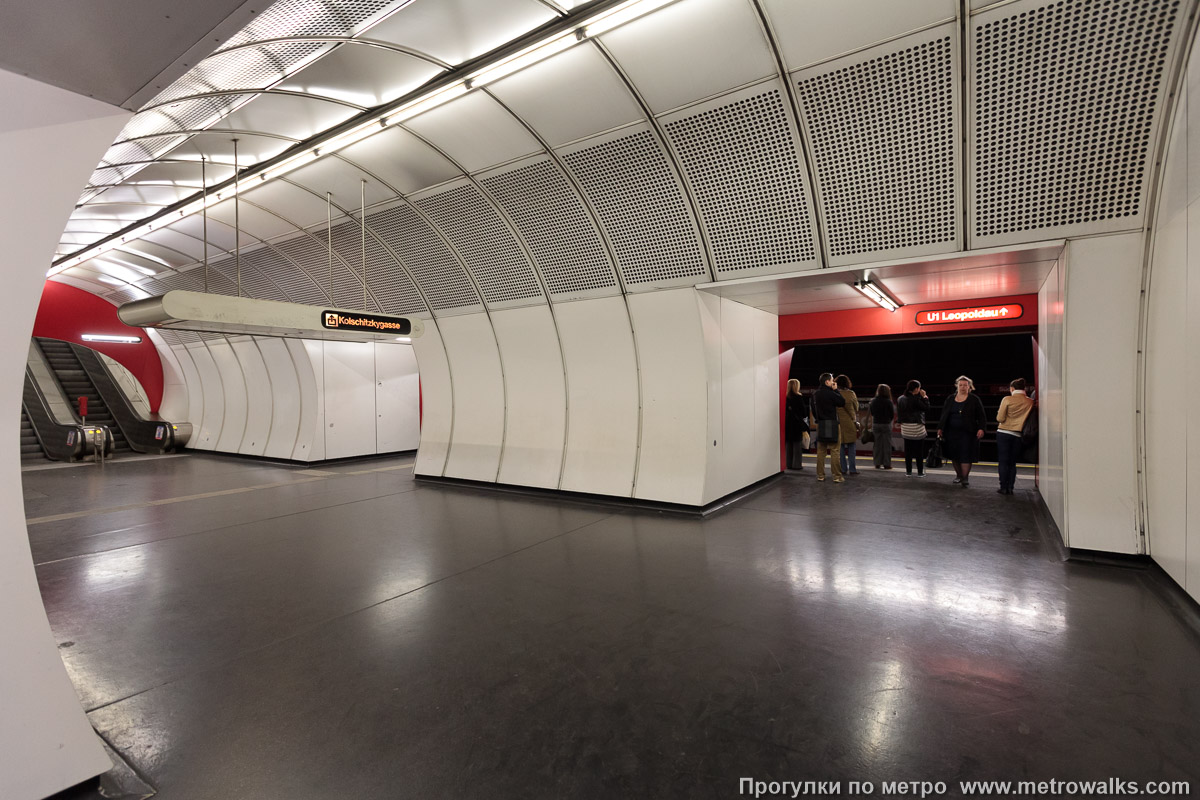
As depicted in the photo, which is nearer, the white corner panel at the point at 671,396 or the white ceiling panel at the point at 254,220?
the white corner panel at the point at 671,396

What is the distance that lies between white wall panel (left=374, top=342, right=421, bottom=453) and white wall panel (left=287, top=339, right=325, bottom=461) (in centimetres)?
168

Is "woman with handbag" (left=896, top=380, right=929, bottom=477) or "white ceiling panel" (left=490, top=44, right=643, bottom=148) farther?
"woman with handbag" (left=896, top=380, right=929, bottom=477)

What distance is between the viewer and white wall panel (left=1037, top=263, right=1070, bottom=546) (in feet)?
19.6

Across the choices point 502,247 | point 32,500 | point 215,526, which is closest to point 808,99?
point 502,247

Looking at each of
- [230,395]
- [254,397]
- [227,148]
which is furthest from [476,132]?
[230,395]

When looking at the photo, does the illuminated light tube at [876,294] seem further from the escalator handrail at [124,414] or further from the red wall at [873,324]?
the escalator handrail at [124,414]

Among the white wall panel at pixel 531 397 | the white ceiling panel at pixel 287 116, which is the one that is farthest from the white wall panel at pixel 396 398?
the white ceiling panel at pixel 287 116

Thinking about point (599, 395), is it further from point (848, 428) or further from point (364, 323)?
point (848, 428)

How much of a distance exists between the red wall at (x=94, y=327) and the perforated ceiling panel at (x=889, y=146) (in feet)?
72.1

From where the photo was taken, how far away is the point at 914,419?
10453 millimetres

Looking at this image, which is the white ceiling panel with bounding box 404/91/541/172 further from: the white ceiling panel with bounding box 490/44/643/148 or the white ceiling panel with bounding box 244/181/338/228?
the white ceiling panel with bounding box 244/181/338/228

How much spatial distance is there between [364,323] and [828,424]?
8472mm

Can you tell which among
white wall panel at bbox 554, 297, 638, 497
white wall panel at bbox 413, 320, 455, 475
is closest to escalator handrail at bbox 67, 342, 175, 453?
white wall panel at bbox 413, 320, 455, 475

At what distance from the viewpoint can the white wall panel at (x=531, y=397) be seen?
9.65 metres
